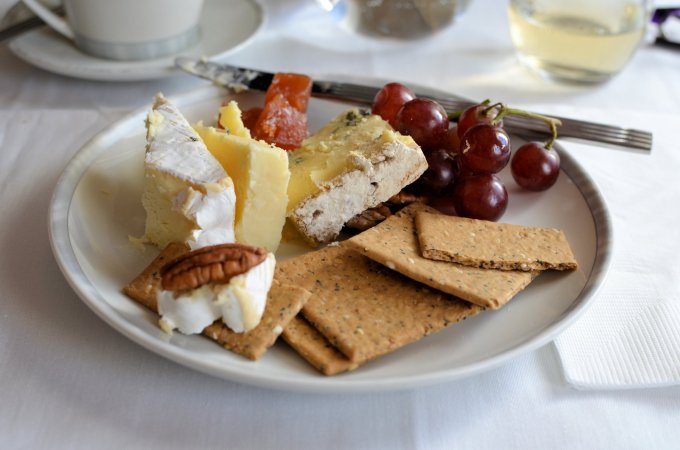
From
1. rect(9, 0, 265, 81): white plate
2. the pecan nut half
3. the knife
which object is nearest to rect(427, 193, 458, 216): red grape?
the knife

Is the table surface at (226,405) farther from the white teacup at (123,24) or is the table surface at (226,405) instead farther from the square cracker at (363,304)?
the white teacup at (123,24)

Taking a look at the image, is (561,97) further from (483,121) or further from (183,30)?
(183,30)

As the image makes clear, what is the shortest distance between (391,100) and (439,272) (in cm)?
47

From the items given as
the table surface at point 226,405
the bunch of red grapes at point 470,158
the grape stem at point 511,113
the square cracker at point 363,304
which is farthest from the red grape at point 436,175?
the table surface at point 226,405

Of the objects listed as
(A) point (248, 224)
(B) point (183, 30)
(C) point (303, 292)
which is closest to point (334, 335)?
(C) point (303, 292)

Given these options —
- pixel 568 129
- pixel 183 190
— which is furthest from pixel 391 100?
pixel 183 190

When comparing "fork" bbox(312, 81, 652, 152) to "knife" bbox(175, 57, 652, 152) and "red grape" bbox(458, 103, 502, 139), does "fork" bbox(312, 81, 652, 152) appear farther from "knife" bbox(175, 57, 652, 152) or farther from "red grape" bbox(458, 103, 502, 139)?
"red grape" bbox(458, 103, 502, 139)

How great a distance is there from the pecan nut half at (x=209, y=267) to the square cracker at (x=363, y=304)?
0.12m

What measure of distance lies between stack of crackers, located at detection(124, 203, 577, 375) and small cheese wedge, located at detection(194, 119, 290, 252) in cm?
9

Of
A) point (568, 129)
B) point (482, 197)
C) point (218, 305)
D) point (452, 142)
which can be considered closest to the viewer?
point (218, 305)

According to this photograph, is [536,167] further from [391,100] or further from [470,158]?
[391,100]

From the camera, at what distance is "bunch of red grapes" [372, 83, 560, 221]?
123cm

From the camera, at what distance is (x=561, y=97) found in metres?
1.81

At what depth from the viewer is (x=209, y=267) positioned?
0.90m
